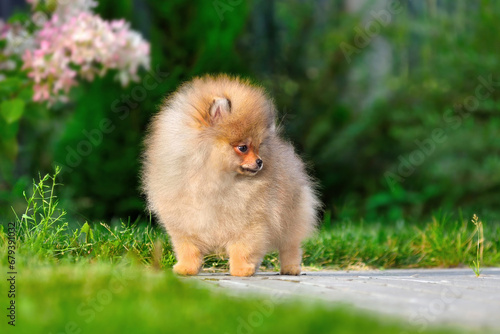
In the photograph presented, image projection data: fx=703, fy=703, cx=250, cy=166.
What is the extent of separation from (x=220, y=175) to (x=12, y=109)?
2372 millimetres

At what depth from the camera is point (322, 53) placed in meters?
9.63

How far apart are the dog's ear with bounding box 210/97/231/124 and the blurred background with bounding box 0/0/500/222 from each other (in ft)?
6.49

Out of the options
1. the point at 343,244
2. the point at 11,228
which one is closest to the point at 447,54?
the point at 343,244

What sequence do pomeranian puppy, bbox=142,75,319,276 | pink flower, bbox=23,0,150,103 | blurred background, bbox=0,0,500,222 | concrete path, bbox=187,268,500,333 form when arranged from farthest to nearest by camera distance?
blurred background, bbox=0,0,500,222 → pink flower, bbox=23,0,150,103 → pomeranian puppy, bbox=142,75,319,276 → concrete path, bbox=187,268,500,333

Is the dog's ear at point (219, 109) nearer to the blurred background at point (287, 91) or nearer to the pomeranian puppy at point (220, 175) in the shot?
the pomeranian puppy at point (220, 175)

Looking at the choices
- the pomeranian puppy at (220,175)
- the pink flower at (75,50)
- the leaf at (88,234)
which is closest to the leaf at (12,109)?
the pink flower at (75,50)

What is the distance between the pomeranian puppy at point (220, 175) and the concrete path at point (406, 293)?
21 centimetres

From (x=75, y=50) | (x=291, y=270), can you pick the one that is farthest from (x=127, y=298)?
(x=75, y=50)

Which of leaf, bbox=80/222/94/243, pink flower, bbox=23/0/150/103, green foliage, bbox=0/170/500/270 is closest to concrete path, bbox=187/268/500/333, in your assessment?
green foliage, bbox=0/170/500/270

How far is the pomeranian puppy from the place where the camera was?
373 cm

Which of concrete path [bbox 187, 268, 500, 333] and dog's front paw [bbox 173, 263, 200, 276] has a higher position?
dog's front paw [bbox 173, 263, 200, 276]

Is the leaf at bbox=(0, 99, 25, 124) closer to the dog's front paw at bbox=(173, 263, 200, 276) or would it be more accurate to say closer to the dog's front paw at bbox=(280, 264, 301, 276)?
the dog's front paw at bbox=(173, 263, 200, 276)

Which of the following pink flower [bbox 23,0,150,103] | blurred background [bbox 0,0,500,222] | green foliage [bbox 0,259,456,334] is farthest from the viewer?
blurred background [bbox 0,0,500,222]

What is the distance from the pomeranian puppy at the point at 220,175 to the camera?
373 cm
